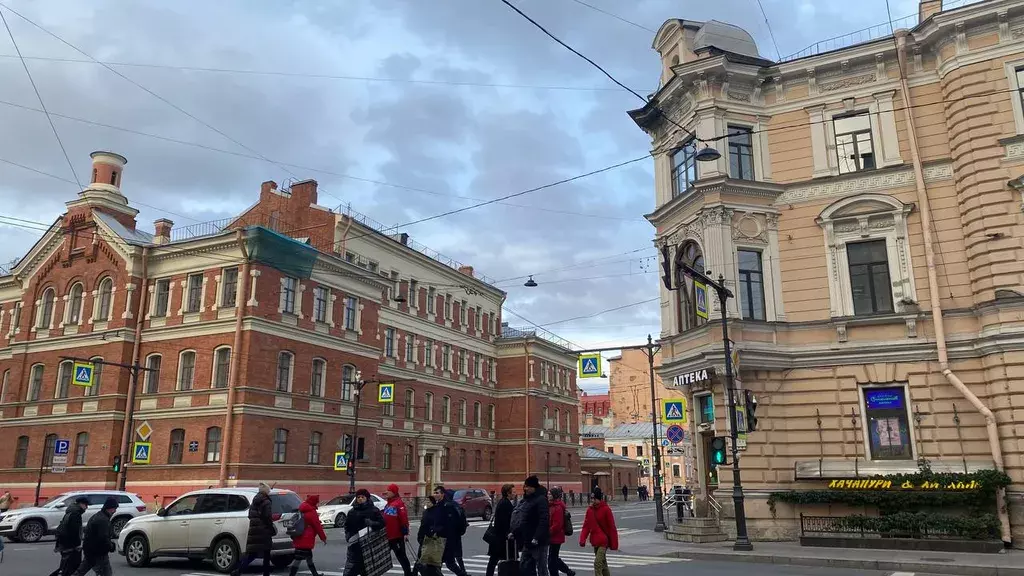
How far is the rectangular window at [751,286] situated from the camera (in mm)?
23969

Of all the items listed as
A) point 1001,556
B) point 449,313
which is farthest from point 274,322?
point 1001,556

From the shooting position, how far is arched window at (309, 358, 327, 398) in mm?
40156

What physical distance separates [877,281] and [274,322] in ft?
90.0

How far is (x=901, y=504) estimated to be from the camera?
20.7 m

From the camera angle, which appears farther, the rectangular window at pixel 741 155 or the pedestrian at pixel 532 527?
the rectangular window at pixel 741 155

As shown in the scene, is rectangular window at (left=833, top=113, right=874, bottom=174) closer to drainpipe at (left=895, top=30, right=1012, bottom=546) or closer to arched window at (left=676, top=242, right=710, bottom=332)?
drainpipe at (left=895, top=30, right=1012, bottom=546)

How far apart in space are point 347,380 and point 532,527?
3273cm

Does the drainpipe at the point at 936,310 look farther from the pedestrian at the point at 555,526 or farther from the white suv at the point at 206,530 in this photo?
the white suv at the point at 206,530

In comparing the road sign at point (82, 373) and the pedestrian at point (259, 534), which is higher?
the road sign at point (82, 373)

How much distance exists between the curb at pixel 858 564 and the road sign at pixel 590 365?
10772 millimetres

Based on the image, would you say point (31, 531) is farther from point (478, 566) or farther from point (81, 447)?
point (81, 447)

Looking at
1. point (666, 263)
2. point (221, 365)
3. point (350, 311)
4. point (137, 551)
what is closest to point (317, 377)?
point (350, 311)

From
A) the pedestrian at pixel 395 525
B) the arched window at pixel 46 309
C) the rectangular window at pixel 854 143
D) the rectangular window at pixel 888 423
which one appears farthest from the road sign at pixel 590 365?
the arched window at pixel 46 309

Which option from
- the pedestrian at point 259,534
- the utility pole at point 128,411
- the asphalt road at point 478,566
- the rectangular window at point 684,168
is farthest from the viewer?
the utility pole at point 128,411
